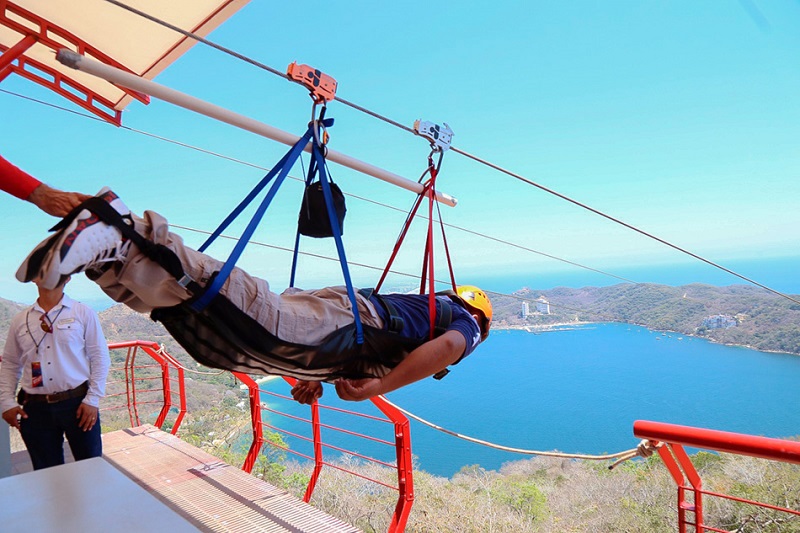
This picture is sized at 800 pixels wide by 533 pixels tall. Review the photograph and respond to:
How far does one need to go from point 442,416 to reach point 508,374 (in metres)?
4.88

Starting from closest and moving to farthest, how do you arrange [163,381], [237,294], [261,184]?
[237,294]
[261,184]
[163,381]

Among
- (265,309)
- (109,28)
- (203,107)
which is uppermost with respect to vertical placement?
(109,28)

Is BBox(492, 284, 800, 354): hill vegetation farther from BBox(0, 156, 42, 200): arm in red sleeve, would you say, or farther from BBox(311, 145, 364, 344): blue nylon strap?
BBox(0, 156, 42, 200): arm in red sleeve

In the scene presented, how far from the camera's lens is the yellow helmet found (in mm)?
1857

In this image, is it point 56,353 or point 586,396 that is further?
point 586,396

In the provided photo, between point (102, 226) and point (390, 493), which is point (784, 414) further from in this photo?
point (102, 226)

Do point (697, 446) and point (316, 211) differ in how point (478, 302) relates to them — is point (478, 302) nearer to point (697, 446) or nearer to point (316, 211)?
point (316, 211)

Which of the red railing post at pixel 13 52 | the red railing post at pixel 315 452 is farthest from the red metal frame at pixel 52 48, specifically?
the red railing post at pixel 315 452

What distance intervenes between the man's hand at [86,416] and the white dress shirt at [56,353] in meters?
0.02

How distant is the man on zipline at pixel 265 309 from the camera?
852 millimetres

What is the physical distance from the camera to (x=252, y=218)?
1.20 m

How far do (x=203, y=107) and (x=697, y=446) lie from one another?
152cm

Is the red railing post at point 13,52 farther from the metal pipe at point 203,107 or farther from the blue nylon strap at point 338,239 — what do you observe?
the blue nylon strap at point 338,239

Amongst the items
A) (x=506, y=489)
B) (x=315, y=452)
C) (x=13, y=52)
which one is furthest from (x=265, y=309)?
(x=506, y=489)
